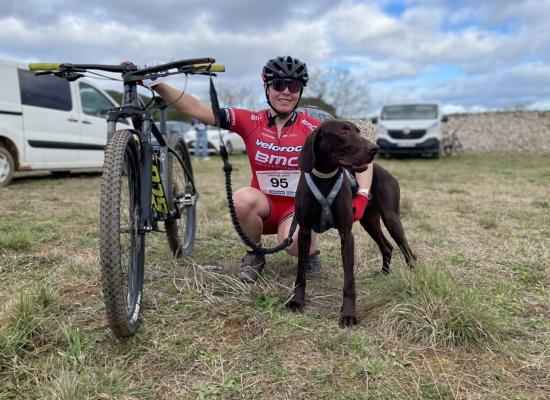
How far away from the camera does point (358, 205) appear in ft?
9.41

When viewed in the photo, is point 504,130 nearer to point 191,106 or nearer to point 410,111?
point 410,111

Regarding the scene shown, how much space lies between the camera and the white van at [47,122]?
284 inches

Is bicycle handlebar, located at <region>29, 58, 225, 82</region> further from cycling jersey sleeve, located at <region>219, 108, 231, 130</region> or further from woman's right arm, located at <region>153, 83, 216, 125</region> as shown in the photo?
cycling jersey sleeve, located at <region>219, 108, 231, 130</region>

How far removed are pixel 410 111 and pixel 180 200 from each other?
13.7 meters

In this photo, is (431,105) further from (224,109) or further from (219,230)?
(224,109)

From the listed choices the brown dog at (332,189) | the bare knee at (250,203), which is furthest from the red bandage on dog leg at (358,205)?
the bare knee at (250,203)

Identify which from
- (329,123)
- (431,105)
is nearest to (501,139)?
(431,105)

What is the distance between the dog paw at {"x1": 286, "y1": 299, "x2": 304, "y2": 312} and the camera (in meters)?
2.65

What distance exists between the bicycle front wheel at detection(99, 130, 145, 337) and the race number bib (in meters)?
0.97

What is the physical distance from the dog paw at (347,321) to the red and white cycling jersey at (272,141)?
3.56 feet

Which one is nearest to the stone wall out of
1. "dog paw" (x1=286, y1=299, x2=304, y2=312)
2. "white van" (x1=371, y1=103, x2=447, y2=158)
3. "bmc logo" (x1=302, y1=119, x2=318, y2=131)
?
"white van" (x1=371, y1=103, x2=447, y2=158)

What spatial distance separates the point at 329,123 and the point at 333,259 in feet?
5.15

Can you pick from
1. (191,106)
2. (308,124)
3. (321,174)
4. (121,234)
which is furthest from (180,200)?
(321,174)

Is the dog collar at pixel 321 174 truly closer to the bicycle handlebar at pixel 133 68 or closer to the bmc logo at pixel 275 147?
the bmc logo at pixel 275 147
